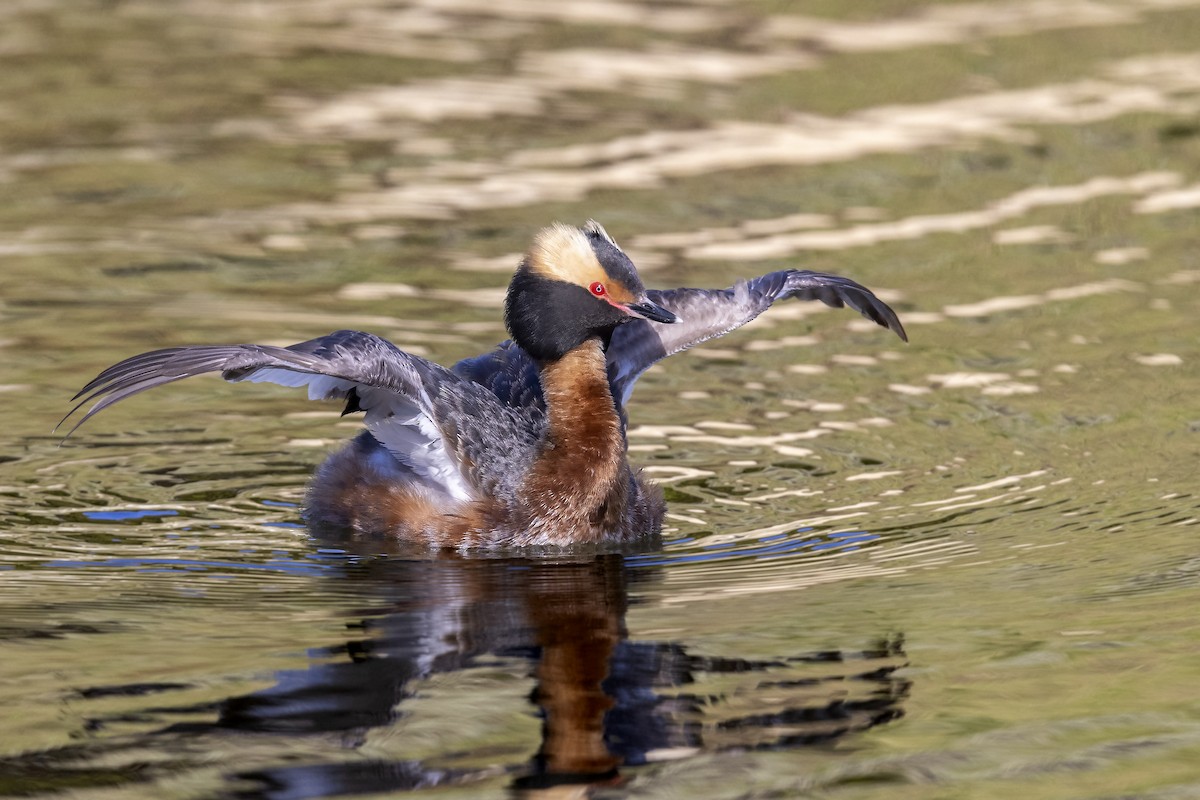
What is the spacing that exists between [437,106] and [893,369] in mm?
7323

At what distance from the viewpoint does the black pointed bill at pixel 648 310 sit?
31.7 ft

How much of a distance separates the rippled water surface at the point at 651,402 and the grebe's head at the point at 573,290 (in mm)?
1112

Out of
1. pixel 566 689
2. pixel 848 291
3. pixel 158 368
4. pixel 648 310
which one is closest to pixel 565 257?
pixel 648 310

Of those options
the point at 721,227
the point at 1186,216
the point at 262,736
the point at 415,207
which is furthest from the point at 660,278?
the point at 262,736

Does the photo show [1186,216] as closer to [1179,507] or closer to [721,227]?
[721,227]

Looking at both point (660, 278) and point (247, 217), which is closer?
point (660, 278)

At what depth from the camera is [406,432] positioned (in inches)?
385

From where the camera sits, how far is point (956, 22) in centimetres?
2136

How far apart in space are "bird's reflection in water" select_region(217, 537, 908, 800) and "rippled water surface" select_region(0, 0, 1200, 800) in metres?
0.02

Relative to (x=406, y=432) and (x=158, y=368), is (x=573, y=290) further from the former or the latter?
(x=158, y=368)

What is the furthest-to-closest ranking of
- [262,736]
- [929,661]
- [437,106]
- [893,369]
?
[437,106], [893,369], [929,661], [262,736]

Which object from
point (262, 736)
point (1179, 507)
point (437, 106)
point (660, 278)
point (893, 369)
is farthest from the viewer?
point (437, 106)

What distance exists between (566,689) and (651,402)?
4944 mm

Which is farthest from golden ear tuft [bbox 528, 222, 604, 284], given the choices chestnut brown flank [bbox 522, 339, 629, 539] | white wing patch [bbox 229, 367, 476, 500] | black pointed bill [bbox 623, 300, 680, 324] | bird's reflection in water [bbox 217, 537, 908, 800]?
bird's reflection in water [bbox 217, 537, 908, 800]
